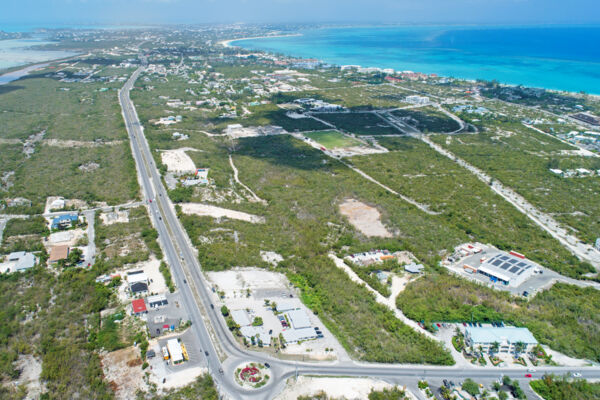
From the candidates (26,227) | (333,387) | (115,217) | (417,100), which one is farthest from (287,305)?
(417,100)

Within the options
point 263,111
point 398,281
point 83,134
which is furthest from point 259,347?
point 263,111

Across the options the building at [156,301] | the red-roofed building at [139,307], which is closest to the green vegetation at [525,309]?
the building at [156,301]

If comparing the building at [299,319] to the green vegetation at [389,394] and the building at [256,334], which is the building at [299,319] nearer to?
the building at [256,334]

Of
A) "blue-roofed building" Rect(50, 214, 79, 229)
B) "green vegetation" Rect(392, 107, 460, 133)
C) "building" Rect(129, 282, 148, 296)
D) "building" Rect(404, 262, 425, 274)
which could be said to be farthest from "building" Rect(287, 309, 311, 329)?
"green vegetation" Rect(392, 107, 460, 133)

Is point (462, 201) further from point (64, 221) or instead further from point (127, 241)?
point (64, 221)

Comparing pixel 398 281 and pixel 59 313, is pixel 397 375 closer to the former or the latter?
pixel 398 281

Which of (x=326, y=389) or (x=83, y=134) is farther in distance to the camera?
(x=83, y=134)
